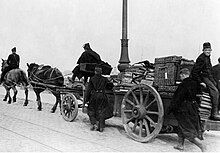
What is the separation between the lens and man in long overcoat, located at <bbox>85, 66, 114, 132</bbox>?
8.60 metres

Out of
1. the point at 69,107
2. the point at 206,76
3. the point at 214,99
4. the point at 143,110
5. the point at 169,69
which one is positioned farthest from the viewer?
the point at 69,107

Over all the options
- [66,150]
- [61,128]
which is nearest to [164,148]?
[66,150]

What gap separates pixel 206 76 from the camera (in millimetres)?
6559

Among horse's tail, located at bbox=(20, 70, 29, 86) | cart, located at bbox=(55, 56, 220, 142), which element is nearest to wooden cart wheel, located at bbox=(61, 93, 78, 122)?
cart, located at bbox=(55, 56, 220, 142)

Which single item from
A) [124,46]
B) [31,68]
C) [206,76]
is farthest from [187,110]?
[31,68]

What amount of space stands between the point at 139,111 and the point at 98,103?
164 centimetres

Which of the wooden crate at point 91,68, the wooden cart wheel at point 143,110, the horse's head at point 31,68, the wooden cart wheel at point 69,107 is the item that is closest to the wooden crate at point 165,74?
the wooden cart wheel at point 143,110

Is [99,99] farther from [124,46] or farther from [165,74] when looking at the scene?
[124,46]

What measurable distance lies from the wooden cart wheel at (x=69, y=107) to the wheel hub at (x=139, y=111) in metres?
2.79

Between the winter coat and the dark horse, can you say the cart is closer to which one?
the winter coat

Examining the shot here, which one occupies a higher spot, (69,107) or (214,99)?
(214,99)

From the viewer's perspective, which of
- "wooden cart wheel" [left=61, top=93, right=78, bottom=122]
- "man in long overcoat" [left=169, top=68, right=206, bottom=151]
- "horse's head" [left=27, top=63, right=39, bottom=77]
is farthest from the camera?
"horse's head" [left=27, top=63, right=39, bottom=77]

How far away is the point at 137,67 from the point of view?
27.2 ft

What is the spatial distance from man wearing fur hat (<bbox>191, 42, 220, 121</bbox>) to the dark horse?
6587 millimetres
